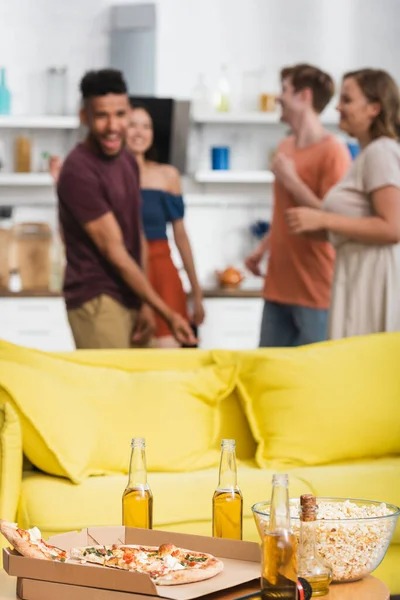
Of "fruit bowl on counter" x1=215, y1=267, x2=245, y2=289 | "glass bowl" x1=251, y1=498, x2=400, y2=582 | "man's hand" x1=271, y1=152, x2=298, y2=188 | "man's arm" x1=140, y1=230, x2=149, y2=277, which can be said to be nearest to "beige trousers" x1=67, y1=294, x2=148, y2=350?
"man's arm" x1=140, y1=230, x2=149, y2=277

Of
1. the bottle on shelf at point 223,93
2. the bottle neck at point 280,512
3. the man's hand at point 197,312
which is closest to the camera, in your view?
the bottle neck at point 280,512

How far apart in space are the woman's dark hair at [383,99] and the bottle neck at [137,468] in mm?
2704

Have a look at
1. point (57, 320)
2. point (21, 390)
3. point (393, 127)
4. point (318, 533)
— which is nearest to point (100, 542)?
point (318, 533)

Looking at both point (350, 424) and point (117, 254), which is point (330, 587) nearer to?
point (350, 424)

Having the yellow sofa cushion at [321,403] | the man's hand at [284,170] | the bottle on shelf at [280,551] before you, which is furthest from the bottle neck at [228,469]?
the man's hand at [284,170]

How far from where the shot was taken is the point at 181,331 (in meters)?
4.59

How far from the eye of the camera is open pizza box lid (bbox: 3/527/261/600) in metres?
1.45

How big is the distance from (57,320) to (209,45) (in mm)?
1660

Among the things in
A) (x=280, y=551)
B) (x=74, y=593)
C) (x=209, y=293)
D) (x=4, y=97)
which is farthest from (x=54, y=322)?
(x=280, y=551)

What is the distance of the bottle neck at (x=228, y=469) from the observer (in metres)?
1.75

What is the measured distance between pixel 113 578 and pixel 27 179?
14.7 ft

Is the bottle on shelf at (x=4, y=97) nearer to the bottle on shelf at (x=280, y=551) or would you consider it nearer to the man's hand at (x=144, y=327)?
the man's hand at (x=144, y=327)

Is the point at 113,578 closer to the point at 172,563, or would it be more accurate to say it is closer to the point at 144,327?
the point at 172,563

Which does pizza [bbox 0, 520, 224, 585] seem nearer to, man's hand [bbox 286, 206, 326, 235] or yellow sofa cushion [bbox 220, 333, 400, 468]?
yellow sofa cushion [bbox 220, 333, 400, 468]
